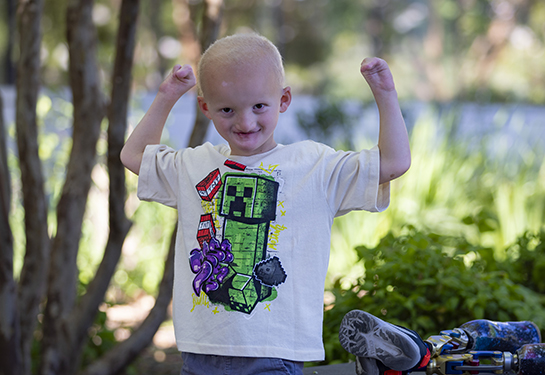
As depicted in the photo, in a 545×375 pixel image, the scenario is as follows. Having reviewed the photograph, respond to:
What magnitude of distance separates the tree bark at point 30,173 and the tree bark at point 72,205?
0.22 feet

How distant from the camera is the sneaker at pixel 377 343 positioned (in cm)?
139

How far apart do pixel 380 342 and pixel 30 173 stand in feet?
6.05

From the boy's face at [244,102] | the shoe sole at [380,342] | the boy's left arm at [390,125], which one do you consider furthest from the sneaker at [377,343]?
the boy's face at [244,102]

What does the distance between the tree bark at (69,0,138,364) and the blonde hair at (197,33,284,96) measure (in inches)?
47.4

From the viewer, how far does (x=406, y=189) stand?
4.25 meters

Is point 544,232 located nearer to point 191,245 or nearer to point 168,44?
point 191,245

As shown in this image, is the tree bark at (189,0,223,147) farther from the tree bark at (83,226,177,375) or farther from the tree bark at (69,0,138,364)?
the tree bark at (83,226,177,375)

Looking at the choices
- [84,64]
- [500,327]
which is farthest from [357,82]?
[500,327]

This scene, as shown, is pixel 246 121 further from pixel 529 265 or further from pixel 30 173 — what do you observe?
pixel 529 265

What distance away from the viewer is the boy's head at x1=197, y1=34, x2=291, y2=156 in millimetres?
1323

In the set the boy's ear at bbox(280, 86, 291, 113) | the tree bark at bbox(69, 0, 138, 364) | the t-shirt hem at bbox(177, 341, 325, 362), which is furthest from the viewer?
the tree bark at bbox(69, 0, 138, 364)

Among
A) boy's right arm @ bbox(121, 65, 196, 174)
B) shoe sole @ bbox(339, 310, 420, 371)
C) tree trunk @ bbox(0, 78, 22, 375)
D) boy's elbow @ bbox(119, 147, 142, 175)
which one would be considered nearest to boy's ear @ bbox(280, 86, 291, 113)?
boy's right arm @ bbox(121, 65, 196, 174)

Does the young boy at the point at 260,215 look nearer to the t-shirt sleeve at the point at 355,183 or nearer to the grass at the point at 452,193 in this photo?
the t-shirt sleeve at the point at 355,183

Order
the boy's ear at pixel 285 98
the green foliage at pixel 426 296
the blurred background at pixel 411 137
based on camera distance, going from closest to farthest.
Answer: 1. the boy's ear at pixel 285 98
2. the green foliage at pixel 426 296
3. the blurred background at pixel 411 137
